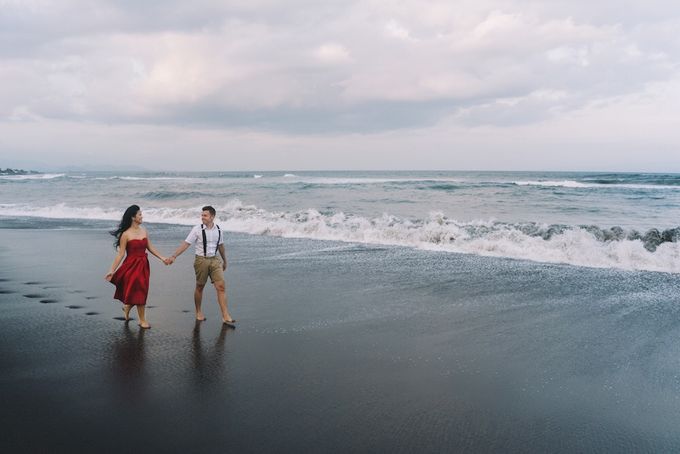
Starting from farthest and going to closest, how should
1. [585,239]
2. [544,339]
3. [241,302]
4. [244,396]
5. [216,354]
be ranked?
1. [585,239]
2. [241,302]
3. [544,339]
4. [216,354]
5. [244,396]

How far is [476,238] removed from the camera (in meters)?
14.9

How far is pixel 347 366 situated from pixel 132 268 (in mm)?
3244

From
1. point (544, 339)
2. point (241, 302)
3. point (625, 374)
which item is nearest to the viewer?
point (625, 374)

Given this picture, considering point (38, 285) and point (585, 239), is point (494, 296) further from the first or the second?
point (38, 285)

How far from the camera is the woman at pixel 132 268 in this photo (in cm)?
652

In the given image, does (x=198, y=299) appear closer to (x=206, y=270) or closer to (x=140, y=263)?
(x=206, y=270)

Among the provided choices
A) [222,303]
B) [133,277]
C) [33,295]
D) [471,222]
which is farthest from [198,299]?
[471,222]

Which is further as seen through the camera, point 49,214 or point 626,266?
point 49,214

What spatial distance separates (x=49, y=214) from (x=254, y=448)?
82.7ft

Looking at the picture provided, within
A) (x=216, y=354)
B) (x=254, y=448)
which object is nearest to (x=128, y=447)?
(x=254, y=448)

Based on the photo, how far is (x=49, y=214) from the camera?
2475 centimetres

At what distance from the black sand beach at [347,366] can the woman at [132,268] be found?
0.38 m

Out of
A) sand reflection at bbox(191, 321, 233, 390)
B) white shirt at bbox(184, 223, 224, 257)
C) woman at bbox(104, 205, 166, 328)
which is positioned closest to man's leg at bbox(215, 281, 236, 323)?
sand reflection at bbox(191, 321, 233, 390)

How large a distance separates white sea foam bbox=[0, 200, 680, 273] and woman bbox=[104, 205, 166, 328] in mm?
9010
